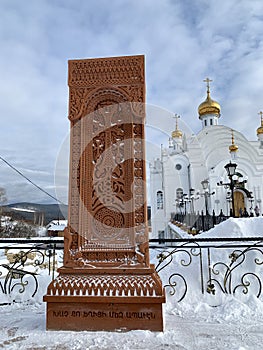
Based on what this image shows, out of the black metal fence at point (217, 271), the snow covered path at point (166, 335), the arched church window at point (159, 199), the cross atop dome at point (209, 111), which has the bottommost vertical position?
the snow covered path at point (166, 335)

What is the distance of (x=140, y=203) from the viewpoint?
2342 millimetres

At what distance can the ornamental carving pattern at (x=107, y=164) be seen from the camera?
7.61 feet

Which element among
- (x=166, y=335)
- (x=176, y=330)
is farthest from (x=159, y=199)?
(x=166, y=335)

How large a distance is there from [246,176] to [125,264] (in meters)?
20.5

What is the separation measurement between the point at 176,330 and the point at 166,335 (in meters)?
0.13

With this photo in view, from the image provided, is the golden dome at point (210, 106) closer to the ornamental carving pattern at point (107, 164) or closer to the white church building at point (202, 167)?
the white church building at point (202, 167)

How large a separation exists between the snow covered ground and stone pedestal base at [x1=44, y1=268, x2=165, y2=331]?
67 mm

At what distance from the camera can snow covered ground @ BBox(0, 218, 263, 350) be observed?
179 centimetres

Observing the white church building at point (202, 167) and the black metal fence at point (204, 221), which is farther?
the white church building at point (202, 167)

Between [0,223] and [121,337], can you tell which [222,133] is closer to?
[0,223]

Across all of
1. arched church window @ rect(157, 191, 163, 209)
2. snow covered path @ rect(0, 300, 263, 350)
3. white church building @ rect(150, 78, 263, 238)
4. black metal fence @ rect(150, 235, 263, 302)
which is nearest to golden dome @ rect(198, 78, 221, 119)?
white church building @ rect(150, 78, 263, 238)

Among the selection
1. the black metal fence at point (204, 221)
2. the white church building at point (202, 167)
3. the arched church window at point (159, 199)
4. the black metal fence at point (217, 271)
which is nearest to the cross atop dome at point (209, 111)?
the white church building at point (202, 167)

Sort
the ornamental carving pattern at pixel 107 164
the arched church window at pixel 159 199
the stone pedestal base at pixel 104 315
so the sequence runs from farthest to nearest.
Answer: the arched church window at pixel 159 199, the ornamental carving pattern at pixel 107 164, the stone pedestal base at pixel 104 315

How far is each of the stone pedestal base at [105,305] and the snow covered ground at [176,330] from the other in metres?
0.07
